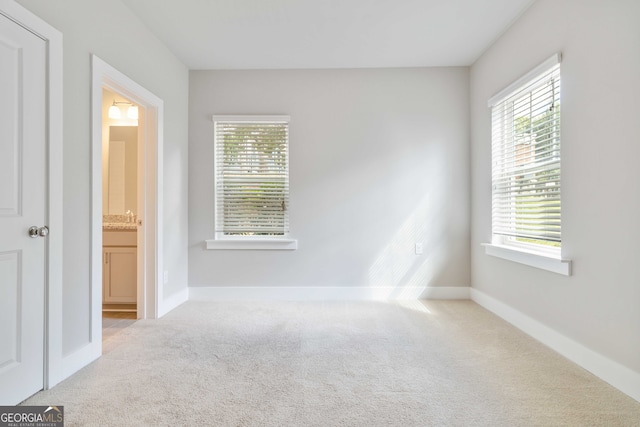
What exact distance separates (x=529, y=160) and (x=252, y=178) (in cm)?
277

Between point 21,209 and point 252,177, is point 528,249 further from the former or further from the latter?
point 21,209

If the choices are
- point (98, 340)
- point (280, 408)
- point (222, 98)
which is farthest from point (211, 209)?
point (280, 408)

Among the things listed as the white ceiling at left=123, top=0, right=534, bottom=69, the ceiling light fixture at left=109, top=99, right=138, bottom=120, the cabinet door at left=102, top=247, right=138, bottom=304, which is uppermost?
the white ceiling at left=123, top=0, right=534, bottom=69

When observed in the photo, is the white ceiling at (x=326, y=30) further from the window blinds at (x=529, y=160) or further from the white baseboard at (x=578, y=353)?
the white baseboard at (x=578, y=353)

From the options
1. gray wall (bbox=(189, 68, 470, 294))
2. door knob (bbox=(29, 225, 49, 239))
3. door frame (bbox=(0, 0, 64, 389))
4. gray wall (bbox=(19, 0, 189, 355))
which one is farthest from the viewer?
gray wall (bbox=(189, 68, 470, 294))

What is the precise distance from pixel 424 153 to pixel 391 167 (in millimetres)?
408

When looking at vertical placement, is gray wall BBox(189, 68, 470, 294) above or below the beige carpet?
above

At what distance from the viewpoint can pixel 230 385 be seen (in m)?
2.08

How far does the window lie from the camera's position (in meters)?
4.09

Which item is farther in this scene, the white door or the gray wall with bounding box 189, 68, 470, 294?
the gray wall with bounding box 189, 68, 470, 294

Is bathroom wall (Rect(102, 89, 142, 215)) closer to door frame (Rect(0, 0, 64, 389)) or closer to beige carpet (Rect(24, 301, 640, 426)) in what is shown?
beige carpet (Rect(24, 301, 640, 426))

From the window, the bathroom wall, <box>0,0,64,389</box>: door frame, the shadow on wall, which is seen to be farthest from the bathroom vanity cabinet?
the shadow on wall

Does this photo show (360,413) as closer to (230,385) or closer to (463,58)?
(230,385)
